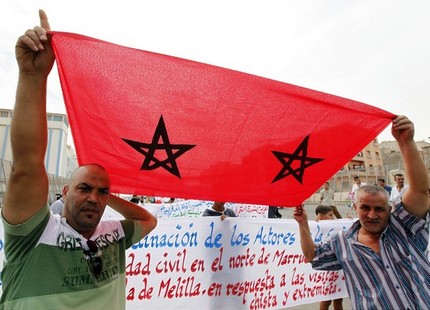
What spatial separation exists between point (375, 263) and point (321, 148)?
1.03 m

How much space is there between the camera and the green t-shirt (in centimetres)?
162

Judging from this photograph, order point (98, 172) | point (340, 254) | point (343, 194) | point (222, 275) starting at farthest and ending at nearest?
point (343, 194), point (222, 275), point (340, 254), point (98, 172)

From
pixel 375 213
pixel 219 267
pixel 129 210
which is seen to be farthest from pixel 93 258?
pixel 219 267

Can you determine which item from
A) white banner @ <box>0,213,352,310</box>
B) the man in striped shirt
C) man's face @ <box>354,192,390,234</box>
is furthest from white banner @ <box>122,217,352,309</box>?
man's face @ <box>354,192,390,234</box>

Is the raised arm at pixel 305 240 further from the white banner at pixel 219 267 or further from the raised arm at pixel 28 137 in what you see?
the raised arm at pixel 28 137

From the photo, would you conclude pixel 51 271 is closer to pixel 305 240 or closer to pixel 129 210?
pixel 129 210

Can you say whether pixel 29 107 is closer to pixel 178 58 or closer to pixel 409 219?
pixel 178 58

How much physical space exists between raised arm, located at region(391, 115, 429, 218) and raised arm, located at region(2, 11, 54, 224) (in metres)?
2.29

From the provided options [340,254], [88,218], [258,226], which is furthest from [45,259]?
[258,226]

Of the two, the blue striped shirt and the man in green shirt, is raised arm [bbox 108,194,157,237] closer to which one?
the man in green shirt

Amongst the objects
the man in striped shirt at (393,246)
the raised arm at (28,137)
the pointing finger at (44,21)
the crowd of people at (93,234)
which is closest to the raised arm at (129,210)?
the crowd of people at (93,234)

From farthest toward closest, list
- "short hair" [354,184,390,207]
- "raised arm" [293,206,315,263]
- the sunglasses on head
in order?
"raised arm" [293,206,315,263], "short hair" [354,184,390,207], the sunglasses on head

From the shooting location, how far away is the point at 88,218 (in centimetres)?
192

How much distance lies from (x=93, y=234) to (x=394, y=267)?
194 centimetres
